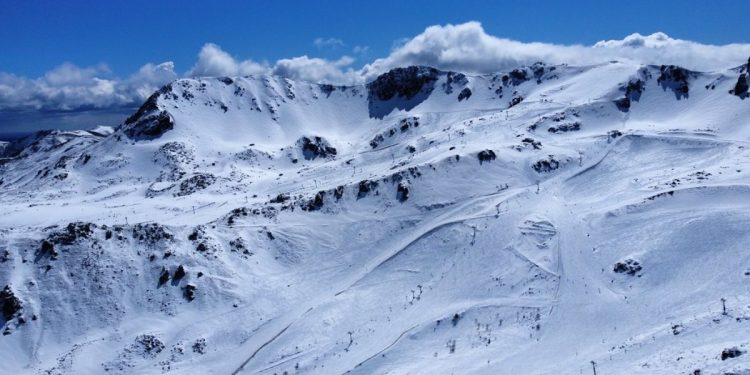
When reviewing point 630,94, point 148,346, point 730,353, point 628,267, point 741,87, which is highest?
point 630,94

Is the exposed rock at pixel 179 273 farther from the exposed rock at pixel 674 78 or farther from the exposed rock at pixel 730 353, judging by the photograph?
the exposed rock at pixel 674 78

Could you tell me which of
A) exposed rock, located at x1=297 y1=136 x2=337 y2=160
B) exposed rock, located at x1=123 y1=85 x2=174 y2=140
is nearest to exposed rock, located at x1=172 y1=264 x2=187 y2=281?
exposed rock, located at x1=297 y1=136 x2=337 y2=160

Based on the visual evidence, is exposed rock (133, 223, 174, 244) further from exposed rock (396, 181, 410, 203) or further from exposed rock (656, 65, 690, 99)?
exposed rock (656, 65, 690, 99)

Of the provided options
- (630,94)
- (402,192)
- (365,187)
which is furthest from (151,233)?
(630,94)

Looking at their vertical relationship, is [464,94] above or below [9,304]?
above

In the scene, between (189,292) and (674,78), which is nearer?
(189,292)

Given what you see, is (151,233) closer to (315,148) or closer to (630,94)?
(315,148)

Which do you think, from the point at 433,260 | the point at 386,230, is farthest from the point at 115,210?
the point at 433,260

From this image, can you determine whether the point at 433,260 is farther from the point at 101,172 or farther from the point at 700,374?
the point at 101,172

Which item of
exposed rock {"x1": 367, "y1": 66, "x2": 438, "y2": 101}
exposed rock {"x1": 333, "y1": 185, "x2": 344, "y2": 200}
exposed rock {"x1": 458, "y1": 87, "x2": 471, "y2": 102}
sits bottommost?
exposed rock {"x1": 333, "y1": 185, "x2": 344, "y2": 200}
